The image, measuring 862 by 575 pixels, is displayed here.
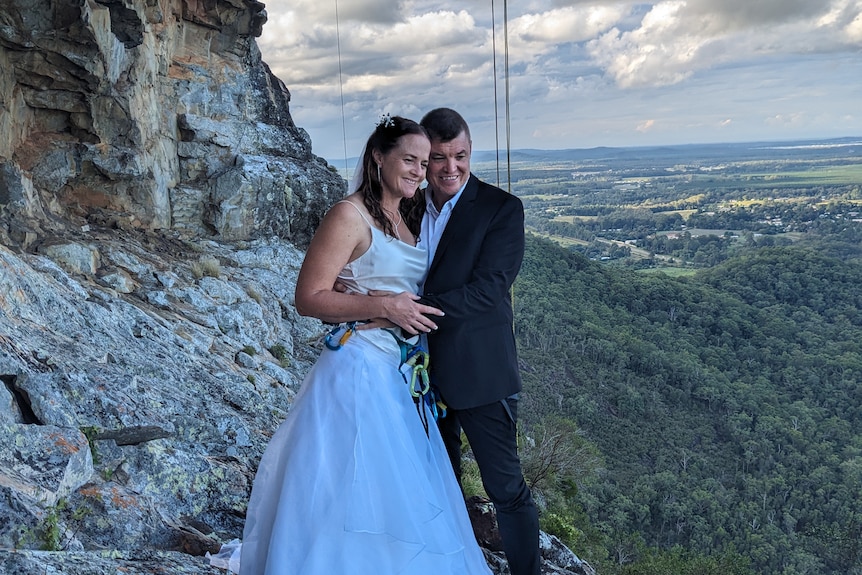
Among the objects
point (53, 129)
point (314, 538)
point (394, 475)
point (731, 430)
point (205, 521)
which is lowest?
point (731, 430)

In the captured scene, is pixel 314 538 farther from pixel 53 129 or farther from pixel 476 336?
pixel 53 129

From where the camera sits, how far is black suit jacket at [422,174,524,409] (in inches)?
92.0

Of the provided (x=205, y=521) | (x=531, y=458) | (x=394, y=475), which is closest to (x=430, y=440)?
(x=394, y=475)

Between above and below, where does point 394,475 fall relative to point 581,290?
above

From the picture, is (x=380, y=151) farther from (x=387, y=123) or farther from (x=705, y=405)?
(x=705, y=405)

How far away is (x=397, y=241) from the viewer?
2301mm

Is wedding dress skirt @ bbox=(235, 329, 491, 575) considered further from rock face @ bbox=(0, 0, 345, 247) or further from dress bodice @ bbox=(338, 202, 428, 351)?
rock face @ bbox=(0, 0, 345, 247)

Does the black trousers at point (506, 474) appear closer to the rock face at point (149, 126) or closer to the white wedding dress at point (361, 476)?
the white wedding dress at point (361, 476)

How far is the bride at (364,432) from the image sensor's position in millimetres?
2121

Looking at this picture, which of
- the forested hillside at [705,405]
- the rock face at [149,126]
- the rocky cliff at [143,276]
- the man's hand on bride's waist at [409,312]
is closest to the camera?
the man's hand on bride's waist at [409,312]

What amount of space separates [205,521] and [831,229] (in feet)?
235

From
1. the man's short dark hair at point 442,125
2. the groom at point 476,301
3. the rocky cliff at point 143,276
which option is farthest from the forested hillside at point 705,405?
the man's short dark hair at point 442,125

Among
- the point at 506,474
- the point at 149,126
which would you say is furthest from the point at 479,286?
the point at 149,126

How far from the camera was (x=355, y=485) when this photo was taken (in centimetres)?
214
